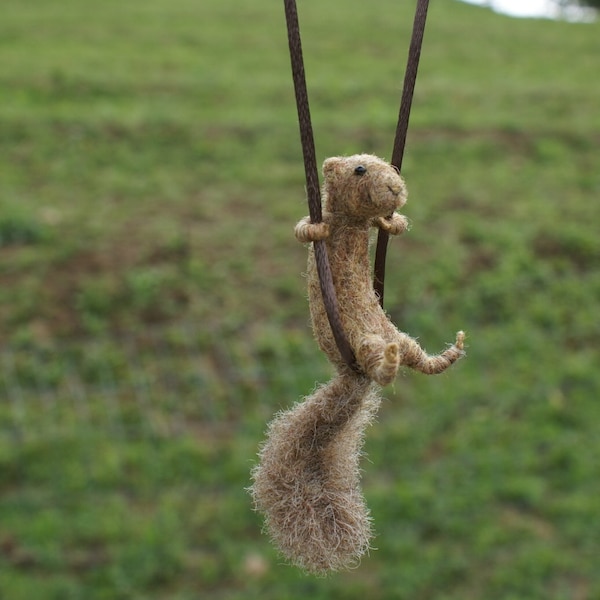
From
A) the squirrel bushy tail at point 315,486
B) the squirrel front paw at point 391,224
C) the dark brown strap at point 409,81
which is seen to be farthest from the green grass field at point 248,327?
the dark brown strap at point 409,81

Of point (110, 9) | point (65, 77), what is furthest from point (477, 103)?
point (110, 9)

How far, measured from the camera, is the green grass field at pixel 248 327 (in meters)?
3.82

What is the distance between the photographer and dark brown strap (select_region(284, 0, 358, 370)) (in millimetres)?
946

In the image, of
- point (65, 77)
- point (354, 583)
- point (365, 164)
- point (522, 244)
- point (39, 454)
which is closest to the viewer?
point (365, 164)

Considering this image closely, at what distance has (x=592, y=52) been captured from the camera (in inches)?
361

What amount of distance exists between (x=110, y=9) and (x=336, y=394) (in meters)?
8.72

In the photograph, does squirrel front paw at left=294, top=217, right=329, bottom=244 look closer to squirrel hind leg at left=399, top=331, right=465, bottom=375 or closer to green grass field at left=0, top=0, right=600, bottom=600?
squirrel hind leg at left=399, top=331, right=465, bottom=375

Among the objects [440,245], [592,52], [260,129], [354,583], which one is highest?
[592,52]

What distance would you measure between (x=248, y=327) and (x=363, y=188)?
377 centimetres

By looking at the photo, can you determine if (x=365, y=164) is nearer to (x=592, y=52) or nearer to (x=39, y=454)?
(x=39, y=454)

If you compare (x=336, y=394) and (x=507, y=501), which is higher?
(x=336, y=394)

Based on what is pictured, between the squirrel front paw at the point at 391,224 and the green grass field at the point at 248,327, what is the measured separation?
2425 mm

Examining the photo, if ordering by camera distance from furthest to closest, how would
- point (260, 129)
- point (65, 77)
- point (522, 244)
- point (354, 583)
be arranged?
point (65, 77), point (260, 129), point (522, 244), point (354, 583)

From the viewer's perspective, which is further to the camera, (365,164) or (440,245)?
(440,245)
